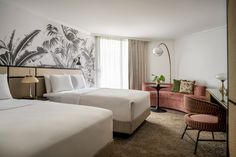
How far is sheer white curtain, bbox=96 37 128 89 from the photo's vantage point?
234 inches

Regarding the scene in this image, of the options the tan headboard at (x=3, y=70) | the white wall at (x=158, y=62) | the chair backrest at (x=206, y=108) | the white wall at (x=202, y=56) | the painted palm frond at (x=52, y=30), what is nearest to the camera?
the chair backrest at (x=206, y=108)

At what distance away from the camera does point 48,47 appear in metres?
4.09

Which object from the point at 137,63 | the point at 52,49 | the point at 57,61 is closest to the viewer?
the point at 52,49

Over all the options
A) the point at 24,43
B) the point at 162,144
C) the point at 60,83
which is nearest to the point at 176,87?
the point at 162,144

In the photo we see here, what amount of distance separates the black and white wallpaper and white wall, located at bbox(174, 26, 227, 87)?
10.7 ft

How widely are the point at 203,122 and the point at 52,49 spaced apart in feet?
12.3

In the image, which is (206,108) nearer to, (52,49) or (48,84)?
(48,84)

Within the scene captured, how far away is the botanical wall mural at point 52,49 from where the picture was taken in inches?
130

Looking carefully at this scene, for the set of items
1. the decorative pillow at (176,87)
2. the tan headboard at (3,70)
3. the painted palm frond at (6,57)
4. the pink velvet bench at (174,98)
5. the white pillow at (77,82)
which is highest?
the painted palm frond at (6,57)

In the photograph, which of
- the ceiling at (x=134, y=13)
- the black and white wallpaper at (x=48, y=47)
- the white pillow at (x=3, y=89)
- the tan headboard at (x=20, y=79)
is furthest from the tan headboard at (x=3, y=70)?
the ceiling at (x=134, y=13)

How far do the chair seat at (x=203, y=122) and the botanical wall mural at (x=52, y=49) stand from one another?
344 cm

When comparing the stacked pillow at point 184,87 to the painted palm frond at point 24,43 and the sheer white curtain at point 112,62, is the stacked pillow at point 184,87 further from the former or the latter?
the painted palm frond at point 24,43

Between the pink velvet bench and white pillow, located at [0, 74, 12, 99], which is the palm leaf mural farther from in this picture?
the pink velvet bench

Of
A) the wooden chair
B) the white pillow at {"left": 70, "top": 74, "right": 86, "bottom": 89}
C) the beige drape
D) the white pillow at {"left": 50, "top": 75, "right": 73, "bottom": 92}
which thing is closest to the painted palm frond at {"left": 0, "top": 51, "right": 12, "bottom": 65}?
the white pillow at {"left": 50, "top": 75, "right": 73, "bottom": 92}
